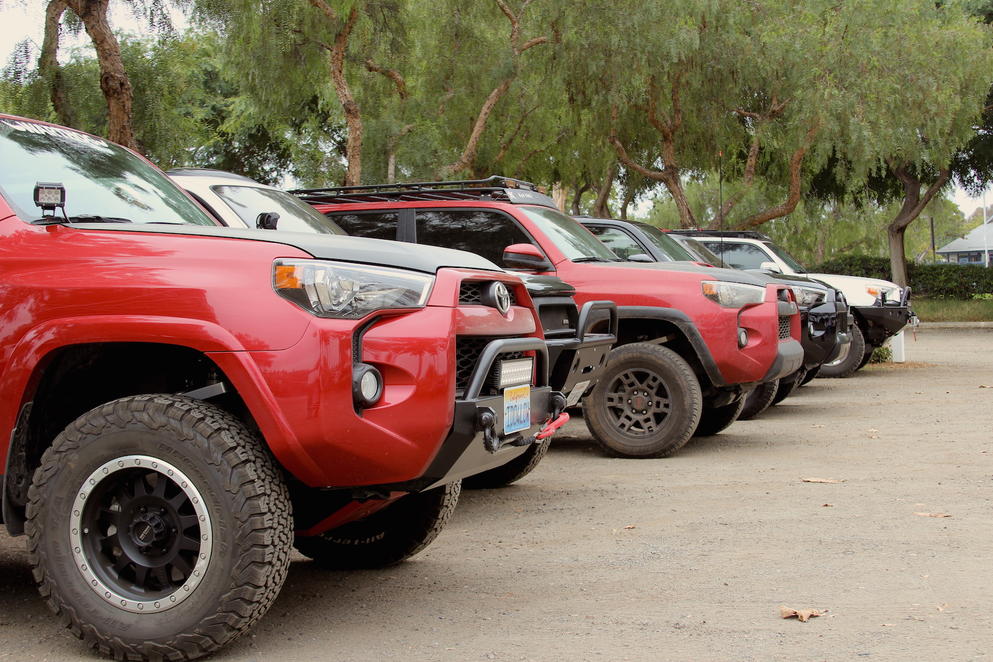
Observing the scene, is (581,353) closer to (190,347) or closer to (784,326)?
(784,326)

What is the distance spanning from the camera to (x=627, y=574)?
5109mm

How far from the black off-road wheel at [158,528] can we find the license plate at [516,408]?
2.86ft

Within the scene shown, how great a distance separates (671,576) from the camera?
5051 mm

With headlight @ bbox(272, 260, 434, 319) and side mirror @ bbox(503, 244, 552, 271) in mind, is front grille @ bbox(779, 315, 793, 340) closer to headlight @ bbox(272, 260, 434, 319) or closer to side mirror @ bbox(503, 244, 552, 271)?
side mirror @ bbox(503, 244, 552, 271)

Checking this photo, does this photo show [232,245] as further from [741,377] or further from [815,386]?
[815,386]

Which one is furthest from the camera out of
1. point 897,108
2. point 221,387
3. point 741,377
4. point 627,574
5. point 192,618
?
point 897,108

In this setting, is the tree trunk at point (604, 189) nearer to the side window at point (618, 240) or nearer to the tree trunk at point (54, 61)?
the tree trunk at point (54, 61)

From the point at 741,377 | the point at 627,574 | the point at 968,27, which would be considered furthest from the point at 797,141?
the point at 627,574

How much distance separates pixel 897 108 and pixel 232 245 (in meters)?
20.4

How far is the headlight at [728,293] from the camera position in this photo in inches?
341

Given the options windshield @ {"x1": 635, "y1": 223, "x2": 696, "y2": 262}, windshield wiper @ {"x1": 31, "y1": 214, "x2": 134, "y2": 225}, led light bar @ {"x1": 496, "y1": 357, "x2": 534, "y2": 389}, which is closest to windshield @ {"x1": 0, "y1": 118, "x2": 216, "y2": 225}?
windshield wiper @ {"x1": 31, "y1": 214, "x2": 134, "y2": 225}

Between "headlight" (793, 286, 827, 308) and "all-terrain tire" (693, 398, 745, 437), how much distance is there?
2.06 m

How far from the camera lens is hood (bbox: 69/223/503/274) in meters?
3.99

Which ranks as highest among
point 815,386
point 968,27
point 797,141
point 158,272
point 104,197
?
point 968,27
